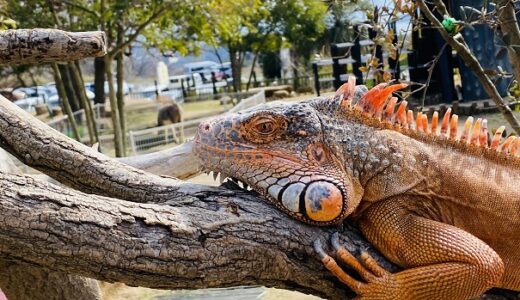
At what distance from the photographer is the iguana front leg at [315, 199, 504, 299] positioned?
2895 millimetres

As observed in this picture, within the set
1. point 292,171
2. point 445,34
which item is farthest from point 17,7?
point 292,171

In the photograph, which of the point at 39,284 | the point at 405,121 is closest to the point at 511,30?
the point at 405,121

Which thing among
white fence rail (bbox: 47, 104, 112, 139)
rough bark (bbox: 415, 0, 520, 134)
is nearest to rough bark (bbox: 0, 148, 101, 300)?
rough bark (bbox: 415, 0, 520, 134)

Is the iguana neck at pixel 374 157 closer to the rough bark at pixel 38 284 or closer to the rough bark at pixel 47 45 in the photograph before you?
the rough bark at pixel 47 45

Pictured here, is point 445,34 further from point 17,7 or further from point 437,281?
point 17,7

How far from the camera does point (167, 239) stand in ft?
8.88

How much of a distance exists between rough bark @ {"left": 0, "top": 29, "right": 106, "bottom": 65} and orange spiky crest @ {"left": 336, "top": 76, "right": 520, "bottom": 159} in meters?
1.18

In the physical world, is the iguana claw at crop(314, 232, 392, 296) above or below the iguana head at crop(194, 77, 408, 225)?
below

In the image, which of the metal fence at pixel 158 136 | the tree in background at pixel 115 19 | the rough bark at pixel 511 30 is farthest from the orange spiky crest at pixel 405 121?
the metal fence at pixel 158 136

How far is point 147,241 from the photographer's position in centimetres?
267

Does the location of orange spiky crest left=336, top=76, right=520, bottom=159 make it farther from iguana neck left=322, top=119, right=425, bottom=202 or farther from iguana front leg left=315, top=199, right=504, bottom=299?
iguana front leg left=315, top=199, right=504, bottom=299

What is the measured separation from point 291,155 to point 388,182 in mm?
461

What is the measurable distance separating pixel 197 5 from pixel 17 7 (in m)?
4.52

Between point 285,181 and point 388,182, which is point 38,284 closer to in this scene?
point 285,181
